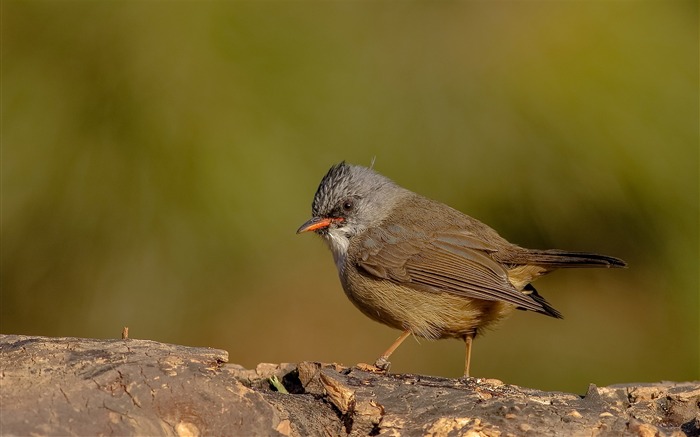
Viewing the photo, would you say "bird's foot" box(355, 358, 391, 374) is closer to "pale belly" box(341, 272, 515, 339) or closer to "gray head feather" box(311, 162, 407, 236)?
"pale belly" box(341, 272, 515, 339)

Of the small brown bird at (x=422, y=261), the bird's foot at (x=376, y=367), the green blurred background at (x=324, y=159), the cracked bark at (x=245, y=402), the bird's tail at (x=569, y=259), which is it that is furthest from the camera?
the green blurred background at (x=324, y=159)

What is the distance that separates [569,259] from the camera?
4.95m

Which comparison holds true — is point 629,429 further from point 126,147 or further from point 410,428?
point 126,147

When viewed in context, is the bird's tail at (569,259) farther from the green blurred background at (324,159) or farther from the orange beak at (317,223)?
the green blurred background at (324,159)

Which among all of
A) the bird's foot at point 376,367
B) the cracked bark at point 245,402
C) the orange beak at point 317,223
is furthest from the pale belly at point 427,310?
the cracked bark at point 245,402

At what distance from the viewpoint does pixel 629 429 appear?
3.28m

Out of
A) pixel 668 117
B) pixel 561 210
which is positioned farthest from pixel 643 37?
pixel 561 210

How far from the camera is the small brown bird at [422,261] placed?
4.95 metres

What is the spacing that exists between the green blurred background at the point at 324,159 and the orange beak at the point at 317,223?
0.74 m

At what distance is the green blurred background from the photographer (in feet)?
19.4

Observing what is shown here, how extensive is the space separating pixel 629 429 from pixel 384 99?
148 inches

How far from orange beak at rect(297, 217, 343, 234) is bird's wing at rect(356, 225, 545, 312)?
8.9 inches

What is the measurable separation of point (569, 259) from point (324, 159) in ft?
6.86

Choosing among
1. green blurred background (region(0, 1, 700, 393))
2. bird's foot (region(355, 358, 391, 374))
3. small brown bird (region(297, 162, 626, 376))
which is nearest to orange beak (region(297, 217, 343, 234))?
small brown bird (region(297, 162, 626, 376))
